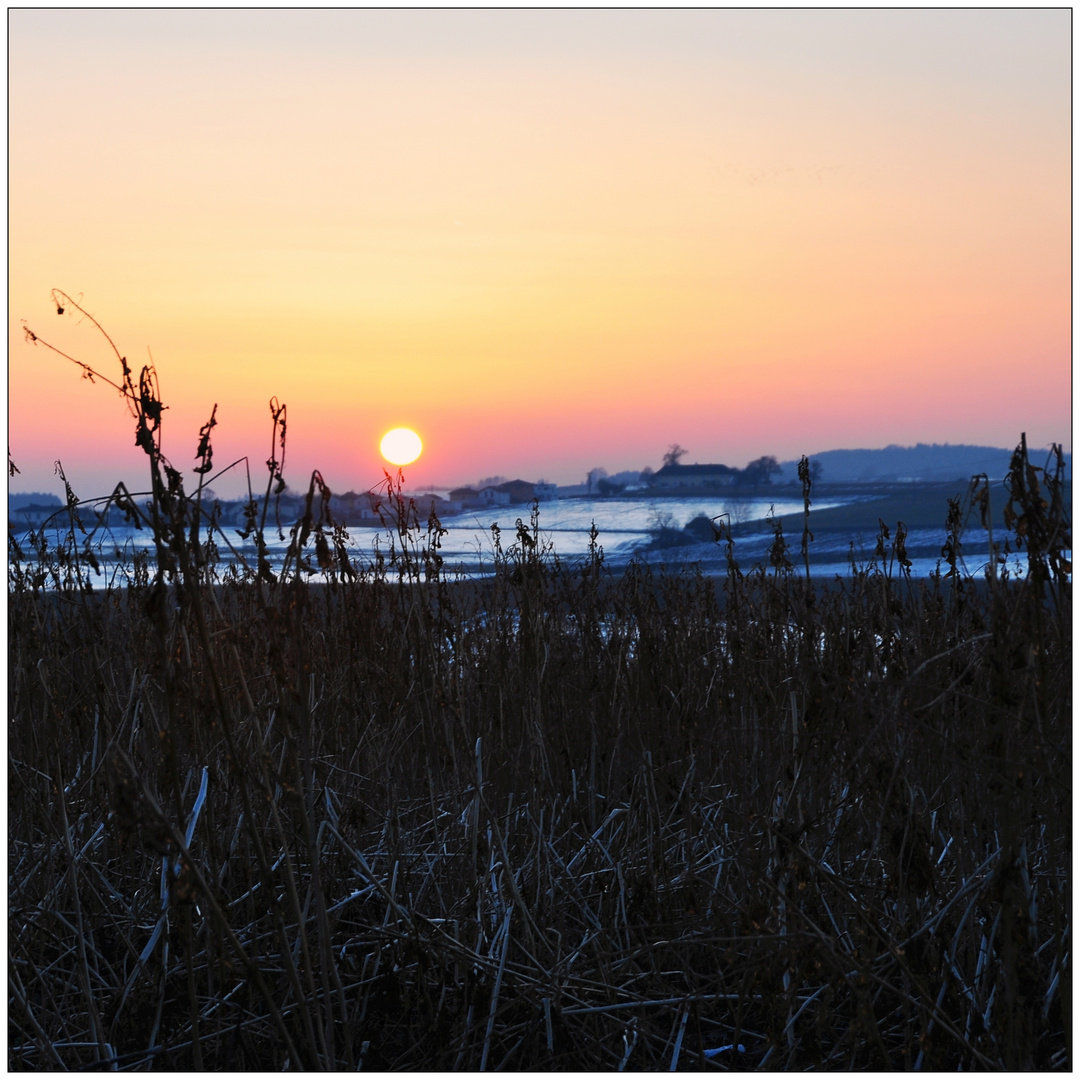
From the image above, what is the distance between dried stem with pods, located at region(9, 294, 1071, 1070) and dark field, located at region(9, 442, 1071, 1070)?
16 mm

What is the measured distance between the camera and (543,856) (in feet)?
9.98

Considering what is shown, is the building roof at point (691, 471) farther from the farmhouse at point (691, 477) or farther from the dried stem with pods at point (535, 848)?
the dried stem with pods at point (535, 848)

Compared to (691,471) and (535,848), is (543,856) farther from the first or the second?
(691,471)

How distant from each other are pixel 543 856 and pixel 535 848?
50mm

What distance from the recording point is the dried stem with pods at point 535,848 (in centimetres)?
176

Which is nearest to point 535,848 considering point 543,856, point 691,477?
point 543,856

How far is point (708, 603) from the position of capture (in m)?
5.33

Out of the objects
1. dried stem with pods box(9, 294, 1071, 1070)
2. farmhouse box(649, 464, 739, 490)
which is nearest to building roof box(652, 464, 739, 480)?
farmhouse box(649, 464, 739, 490)

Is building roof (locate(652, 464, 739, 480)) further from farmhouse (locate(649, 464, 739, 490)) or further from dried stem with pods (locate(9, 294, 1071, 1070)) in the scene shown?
dried stem with pods (locate(9, 294, 1071, 1070))

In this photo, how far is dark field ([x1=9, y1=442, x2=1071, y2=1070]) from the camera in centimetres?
182

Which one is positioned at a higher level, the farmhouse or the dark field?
the farmhouse

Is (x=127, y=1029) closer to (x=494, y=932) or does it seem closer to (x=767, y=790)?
(x=494, y=932)

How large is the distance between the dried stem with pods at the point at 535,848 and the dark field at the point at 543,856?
16mm

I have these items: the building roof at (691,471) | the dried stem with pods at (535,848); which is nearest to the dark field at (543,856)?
the dried stem with pods at (535,848)
